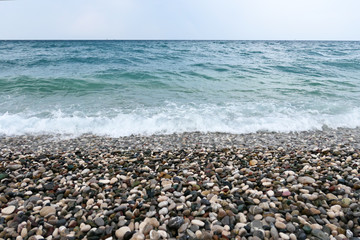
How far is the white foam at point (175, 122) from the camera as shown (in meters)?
5.91

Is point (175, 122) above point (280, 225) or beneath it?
beneath

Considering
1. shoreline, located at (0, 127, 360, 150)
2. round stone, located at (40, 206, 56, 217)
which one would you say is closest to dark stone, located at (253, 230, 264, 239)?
round stone, located at (40, 206, 56, 217)

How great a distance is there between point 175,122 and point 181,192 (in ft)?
12.4

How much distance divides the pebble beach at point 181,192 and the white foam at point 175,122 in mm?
1379

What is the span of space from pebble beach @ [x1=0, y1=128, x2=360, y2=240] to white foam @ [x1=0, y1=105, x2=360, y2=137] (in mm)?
1379

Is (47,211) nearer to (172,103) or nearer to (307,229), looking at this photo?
(307,229)

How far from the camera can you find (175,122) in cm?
644

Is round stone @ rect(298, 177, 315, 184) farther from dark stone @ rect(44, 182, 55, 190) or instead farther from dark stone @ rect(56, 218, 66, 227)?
dark stone @ rect(44, 182, 55, 190)

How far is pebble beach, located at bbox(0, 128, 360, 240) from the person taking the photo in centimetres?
214

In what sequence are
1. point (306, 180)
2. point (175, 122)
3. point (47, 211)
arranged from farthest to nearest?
point (175, 122)
point (306, 180)
point (47, 211)

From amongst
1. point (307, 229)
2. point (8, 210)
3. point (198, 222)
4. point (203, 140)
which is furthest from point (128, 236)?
point (203, 140)

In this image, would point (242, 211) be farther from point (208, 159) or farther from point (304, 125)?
point (304, 125)

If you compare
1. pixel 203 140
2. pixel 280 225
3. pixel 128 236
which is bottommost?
pixel 203 140

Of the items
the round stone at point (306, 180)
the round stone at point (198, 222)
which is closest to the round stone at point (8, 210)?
the round stone at point (198, 222)
